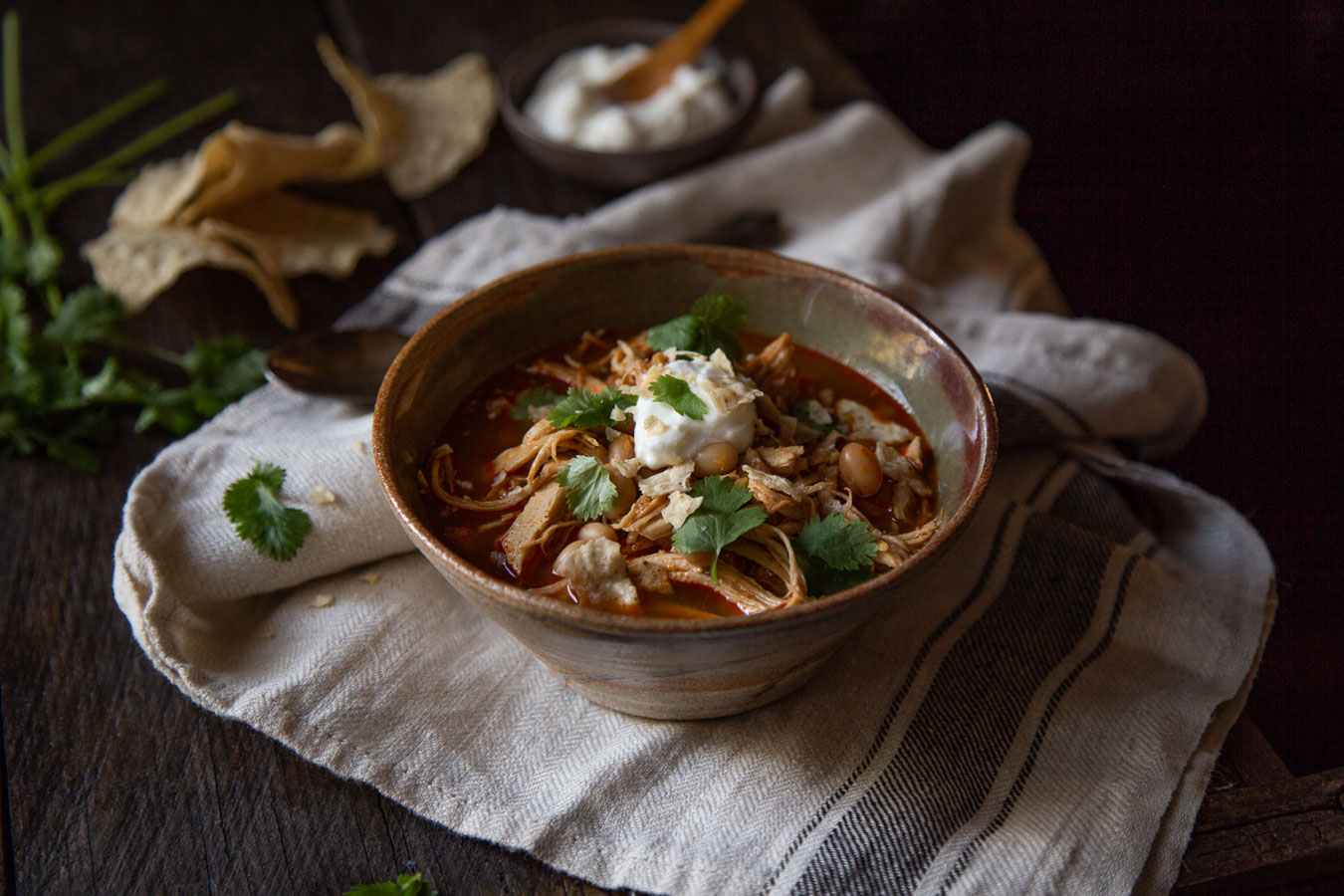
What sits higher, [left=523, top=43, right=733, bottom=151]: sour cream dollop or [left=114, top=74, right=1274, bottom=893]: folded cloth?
[left=523, top=43, right=733, bottom=151]: sour cream dollop

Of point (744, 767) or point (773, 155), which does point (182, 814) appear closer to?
point (744, 767)

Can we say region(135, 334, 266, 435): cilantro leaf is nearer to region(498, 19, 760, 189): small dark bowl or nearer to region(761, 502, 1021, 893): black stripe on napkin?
region(498, 19, 760, 189): small dark bowl

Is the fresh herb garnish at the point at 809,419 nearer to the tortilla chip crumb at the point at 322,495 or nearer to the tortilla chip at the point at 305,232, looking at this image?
the tortilla chip crumb at the point at 322,495

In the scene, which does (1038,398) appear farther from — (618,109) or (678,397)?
(618,109)

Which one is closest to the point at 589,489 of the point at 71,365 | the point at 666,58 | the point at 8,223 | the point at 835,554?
the point at 835,554

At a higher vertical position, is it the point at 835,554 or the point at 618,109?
the point at 618,109

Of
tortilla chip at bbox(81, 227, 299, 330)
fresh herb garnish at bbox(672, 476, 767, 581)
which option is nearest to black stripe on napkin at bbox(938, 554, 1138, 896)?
fresh herb garnish at bbox(672, 476, 767, 581)
